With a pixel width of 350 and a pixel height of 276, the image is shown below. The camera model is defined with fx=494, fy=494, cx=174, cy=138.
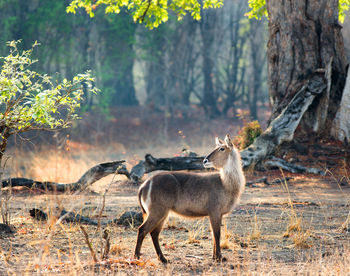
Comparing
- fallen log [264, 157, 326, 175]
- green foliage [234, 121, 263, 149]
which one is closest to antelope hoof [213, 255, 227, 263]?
fallen log [264, 157, 326, 175]

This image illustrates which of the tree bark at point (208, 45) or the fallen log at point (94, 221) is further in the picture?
the tree bark at point (208, 45)

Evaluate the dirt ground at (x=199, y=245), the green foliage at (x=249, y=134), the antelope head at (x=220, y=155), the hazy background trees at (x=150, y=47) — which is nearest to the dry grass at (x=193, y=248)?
the dirt ground at (x=199, y=245)

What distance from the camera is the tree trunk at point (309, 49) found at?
46.6 feet

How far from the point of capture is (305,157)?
14.0 m

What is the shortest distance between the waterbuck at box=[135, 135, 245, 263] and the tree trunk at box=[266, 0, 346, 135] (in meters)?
8.44

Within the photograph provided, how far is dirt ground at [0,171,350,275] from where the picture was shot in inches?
217

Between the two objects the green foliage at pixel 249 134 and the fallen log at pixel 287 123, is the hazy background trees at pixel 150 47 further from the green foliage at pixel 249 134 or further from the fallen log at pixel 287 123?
the fallen log at pixel 287 123

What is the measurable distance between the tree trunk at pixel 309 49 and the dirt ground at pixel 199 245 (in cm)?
475

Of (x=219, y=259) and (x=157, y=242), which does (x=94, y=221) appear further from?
(x=219, y=259)

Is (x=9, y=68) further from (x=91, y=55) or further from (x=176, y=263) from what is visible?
(x=91, y=55)

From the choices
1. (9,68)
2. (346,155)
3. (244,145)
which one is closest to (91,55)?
(244,145)

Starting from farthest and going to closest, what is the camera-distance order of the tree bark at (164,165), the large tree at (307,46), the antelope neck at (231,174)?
1. the large tree at (307,46)
2. the tree bark at (164,165)
3. the antelope neck at (231,174)

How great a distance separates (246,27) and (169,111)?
8.45 m

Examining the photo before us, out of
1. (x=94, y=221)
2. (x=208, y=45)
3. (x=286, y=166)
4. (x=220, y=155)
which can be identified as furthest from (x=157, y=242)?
(x=208, y=45)
